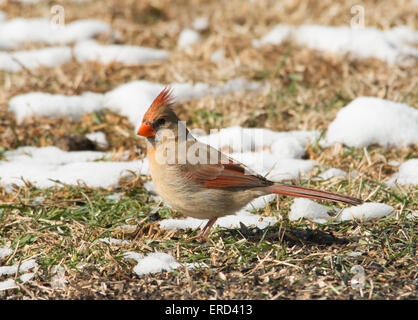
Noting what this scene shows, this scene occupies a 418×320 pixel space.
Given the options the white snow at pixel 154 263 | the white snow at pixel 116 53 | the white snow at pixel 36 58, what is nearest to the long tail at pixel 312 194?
the white snow at pixel 154 263

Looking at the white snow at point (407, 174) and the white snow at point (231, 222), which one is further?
the white snow at point (407, 174)

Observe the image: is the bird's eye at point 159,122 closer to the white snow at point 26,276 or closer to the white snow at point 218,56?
the white snow at point 26,276

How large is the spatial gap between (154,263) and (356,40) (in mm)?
4760

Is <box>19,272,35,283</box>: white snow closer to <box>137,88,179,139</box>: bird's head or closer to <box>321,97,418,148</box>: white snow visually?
<box>137,88,179,139</box>: bird's head

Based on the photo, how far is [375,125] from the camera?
5.12 m

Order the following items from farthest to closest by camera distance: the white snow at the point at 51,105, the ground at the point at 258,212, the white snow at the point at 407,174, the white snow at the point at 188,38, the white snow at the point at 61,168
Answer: the white snow at the point at 188,38 < the white snow at the point at 51,105 < the white snow at the point at 61,168 < the white snow at the point at 407,174 < the ground at the point at 258,212

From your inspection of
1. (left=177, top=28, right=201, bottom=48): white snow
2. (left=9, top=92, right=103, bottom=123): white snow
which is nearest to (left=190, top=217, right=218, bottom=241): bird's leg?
(left=9, top=92, right=103, bottom=123): white snow

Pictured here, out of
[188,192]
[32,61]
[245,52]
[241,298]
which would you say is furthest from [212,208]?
[32,61]

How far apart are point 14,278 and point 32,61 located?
432cm

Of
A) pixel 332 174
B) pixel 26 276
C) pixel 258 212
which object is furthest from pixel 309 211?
pixel 26 276

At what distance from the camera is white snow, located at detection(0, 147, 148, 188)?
15.2 ft

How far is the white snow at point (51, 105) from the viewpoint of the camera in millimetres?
5867

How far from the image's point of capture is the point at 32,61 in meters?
6.99
